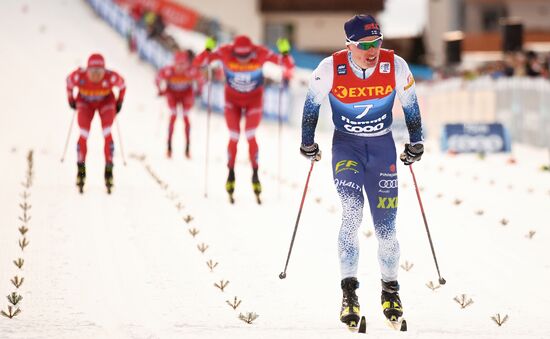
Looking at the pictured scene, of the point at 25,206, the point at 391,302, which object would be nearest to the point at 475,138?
the point at 25,206

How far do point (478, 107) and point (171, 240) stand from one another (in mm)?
15547

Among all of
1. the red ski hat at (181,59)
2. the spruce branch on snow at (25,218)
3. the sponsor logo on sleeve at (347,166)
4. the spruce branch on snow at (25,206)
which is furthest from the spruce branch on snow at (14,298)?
the red ski hat at (181,59)

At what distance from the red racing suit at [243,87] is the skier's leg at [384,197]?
20.4ft

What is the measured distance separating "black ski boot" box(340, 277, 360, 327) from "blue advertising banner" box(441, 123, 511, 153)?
15624 millimetres

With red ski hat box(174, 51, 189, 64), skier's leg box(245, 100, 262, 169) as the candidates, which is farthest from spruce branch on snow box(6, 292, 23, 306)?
red ski hat box(174, 51, 189, 64)

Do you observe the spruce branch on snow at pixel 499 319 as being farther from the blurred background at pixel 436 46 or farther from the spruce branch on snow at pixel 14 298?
the blurred background at pixel 436 46

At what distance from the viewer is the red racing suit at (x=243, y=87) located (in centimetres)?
1297

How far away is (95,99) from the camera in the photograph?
1327 centimetres

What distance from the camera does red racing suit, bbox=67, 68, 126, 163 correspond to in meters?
13.1

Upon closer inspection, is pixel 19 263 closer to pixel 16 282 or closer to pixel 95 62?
pixel 16 282

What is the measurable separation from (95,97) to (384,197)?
724 cm

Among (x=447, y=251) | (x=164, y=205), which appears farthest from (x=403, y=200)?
(x=447, y=251)

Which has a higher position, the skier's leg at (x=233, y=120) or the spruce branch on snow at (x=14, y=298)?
the skier's leg at (x=233, y=120)

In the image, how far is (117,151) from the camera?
2169 cm
